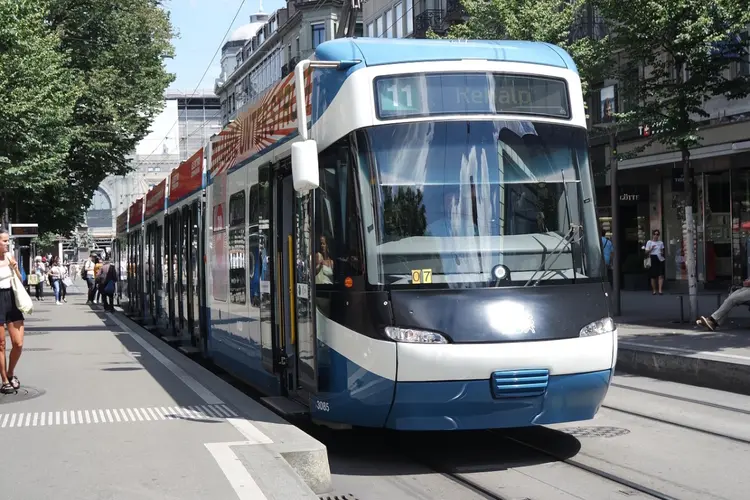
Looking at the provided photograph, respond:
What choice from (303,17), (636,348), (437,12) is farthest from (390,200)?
(303,17)

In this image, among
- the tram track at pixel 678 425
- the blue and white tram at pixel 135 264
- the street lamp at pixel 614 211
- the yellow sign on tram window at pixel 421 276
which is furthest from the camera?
the blue and white tram at pixel 135 264

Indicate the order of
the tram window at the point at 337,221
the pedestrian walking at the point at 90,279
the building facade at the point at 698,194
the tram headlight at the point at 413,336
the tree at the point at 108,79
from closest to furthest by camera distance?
the tram headlight at the point at 413,336, the tram window at the point at 337,221, the building facade at the point at 698,194, the tree at the point at 108,79, the pedestrian walking at the point at 90,279

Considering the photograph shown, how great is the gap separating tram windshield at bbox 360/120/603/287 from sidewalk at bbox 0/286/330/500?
1.48 m

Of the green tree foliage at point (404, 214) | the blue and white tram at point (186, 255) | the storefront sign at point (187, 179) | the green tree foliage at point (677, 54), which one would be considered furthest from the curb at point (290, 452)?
the green tree foliage at point (677, 54)

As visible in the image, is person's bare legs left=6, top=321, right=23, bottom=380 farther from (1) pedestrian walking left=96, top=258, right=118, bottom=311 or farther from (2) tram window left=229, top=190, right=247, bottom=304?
(1) pedestrian walking left=96, top=258, right=118, bottom=311

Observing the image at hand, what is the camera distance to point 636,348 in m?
13.5

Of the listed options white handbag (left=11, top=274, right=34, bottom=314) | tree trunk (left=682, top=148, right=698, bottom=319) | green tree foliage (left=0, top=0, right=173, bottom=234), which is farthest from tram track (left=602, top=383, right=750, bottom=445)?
green tree foliage (left=0, top=0, right=173, bottom=234)

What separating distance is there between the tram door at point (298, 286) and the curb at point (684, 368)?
16.5ft

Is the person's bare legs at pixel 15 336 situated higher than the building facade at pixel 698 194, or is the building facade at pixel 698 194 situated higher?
the building facade at pixel 698 194

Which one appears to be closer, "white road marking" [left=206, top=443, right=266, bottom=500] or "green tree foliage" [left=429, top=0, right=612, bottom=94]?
"white road marking" [left=206, top=443, right=266, bottom=500]

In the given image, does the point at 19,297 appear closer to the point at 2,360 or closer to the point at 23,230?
the point at 2,360

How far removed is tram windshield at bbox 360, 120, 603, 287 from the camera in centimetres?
719

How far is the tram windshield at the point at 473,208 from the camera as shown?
23.6 feet

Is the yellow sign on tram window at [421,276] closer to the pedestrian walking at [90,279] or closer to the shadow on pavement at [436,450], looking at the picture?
the shadow on pavement at [436,450]
